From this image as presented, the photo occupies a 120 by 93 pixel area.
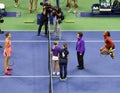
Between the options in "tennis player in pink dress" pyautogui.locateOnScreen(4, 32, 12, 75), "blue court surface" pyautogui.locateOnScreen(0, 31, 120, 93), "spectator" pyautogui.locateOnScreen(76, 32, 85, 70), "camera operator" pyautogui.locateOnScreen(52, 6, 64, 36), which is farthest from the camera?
"camera operator" pyautogui.locateOnScreen(52, 6, 64, 36)

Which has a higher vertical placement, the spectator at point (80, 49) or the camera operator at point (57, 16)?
the camera operator at point (57, 16)

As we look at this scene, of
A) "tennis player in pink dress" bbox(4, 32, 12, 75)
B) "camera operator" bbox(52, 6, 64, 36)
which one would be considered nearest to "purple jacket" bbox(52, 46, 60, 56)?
"tennis player in pink dress" bbox(4, 32, 12, 75)

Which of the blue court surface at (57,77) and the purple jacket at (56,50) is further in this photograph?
the purple jacket at (56,50)

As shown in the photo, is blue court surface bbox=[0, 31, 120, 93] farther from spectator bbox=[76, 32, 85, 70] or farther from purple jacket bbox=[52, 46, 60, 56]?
purple jacket bbox=[52, 46, 60, 56]

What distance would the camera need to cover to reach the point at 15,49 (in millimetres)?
22969

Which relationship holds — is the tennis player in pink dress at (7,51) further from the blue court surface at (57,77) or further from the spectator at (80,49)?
the spectator at (80,49)

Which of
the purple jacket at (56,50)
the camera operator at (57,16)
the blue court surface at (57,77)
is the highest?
the camera operator at (57,16)

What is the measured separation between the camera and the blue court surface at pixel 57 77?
18875 mm

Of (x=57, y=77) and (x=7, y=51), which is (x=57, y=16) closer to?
(x=57, y=77)

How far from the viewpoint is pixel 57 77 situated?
65.2ft

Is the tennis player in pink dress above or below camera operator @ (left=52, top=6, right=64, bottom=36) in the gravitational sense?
below

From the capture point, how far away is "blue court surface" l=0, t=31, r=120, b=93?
18.9 metres

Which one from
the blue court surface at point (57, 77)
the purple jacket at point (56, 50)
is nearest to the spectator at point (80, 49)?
the blue court surface at point (57, 77)

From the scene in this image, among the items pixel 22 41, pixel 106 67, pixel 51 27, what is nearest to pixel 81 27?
pixel 51 27
